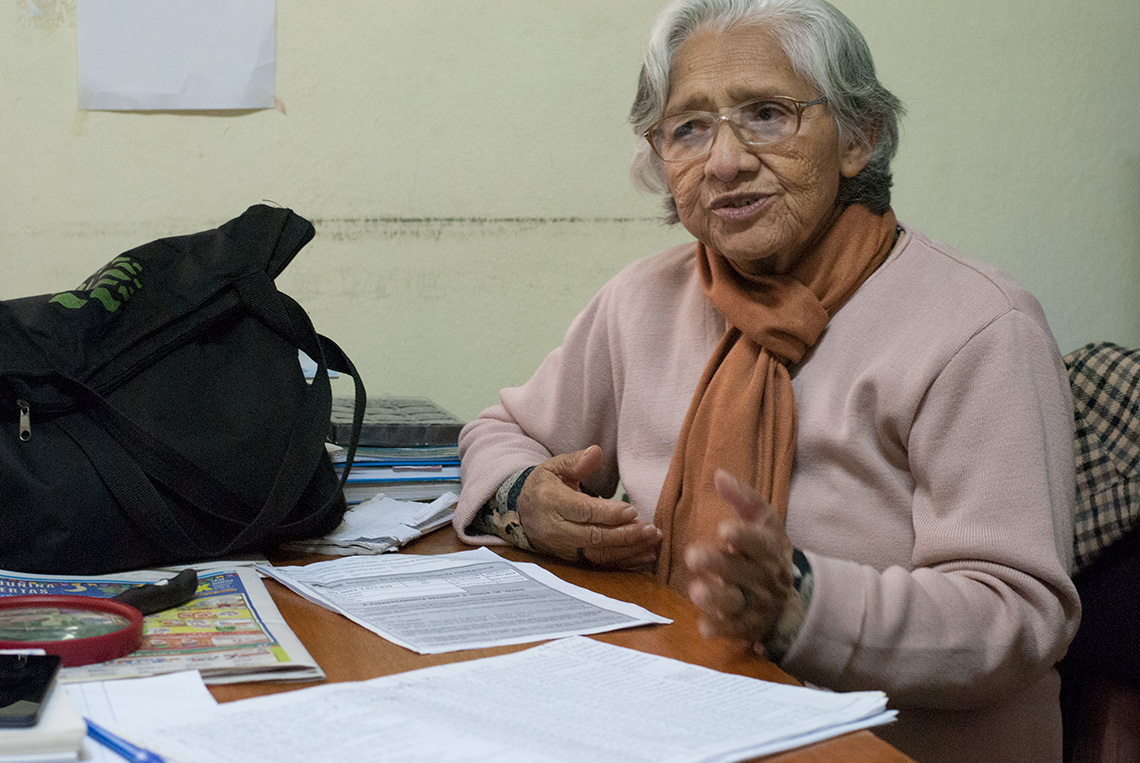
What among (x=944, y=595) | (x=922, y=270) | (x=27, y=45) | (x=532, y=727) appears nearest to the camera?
(x=532, y=727)

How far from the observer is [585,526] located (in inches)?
42.3

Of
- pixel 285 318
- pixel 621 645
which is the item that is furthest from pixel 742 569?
pixel 285 318

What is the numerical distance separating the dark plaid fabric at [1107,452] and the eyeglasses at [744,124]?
71 centimetres

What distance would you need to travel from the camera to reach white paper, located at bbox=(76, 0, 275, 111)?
5.82 ft

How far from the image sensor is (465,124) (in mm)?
1923

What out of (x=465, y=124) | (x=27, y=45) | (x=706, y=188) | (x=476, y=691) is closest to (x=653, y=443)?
(x=706, y=188)

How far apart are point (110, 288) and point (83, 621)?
1.44 feet

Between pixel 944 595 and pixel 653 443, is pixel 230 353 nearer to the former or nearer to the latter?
pixel 653 443

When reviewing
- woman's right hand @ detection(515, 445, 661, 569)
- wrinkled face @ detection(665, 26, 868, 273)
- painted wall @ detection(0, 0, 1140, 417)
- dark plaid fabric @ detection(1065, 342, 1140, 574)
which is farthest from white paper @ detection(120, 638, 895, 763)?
painted wall @ detection(0, 0, 1140, 417)

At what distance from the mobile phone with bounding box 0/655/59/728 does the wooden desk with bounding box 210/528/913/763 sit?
0.10 metres

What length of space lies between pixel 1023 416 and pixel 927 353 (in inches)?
4.6

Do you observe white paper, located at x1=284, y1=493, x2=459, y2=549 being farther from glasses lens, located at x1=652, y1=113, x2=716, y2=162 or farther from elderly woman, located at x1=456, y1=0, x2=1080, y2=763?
glasses lens, located at x1=652, y1=113, x2=716, y2=162

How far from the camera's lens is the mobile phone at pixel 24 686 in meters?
0.51

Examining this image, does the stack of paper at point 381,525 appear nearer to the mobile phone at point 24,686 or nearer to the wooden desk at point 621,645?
the wooden desk at point 621,645
